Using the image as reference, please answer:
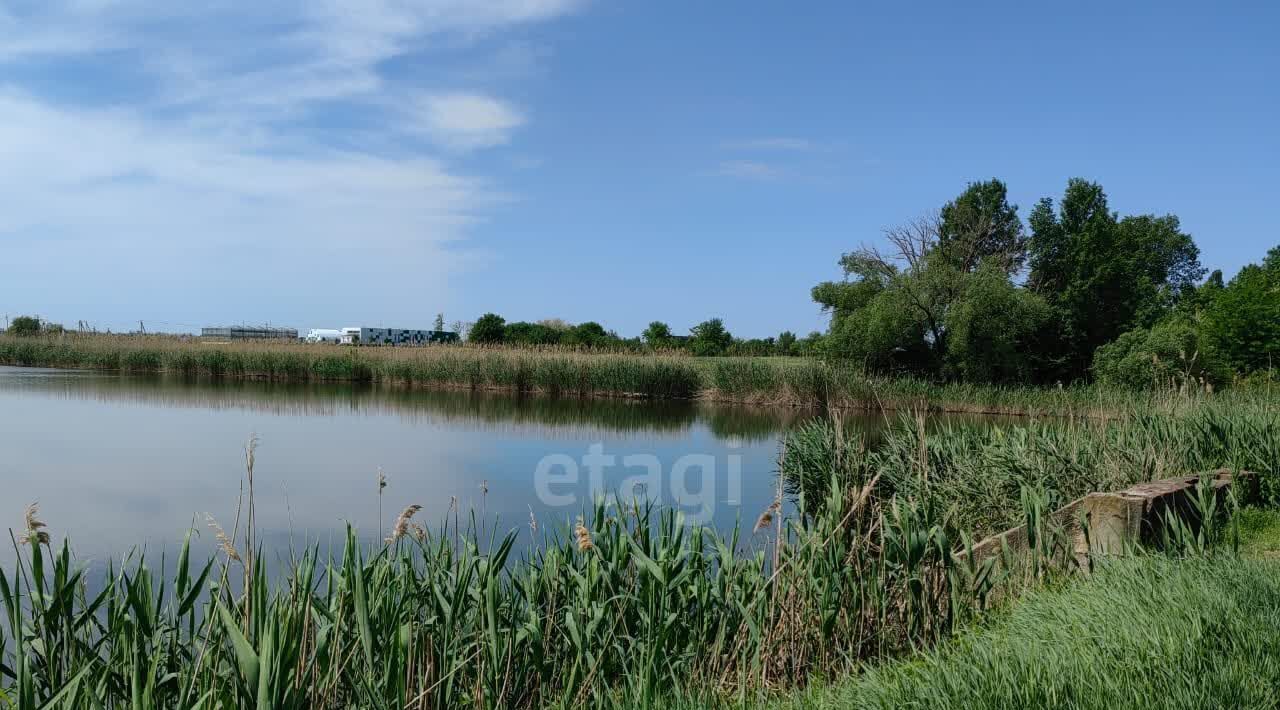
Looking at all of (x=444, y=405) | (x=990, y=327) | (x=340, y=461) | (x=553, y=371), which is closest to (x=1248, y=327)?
(x=990, y=327)

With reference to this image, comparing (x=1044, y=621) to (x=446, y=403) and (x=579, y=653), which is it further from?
(x=446, y=403)

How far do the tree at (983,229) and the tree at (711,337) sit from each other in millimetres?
11276

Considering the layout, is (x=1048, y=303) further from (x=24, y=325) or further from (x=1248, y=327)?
(x=24, y=325)

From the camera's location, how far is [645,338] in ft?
142

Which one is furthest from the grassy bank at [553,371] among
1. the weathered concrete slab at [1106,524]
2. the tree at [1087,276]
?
the weathered concrete slab at [1106,524]

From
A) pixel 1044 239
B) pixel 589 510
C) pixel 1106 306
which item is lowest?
pixel 589 510

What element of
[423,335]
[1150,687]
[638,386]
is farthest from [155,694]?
[423,335]

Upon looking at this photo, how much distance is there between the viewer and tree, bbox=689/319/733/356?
1538 inches

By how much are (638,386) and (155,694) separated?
23.9 metres

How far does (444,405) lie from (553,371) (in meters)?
5.20

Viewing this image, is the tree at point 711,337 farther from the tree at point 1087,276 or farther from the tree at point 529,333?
the tree at point 1087,276

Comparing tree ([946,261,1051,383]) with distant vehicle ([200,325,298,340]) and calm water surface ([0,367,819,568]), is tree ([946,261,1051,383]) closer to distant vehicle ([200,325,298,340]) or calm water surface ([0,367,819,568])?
calm water surface ([0,367,819,568])

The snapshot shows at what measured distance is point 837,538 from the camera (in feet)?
12.8

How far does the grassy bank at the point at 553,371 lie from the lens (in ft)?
74.0
